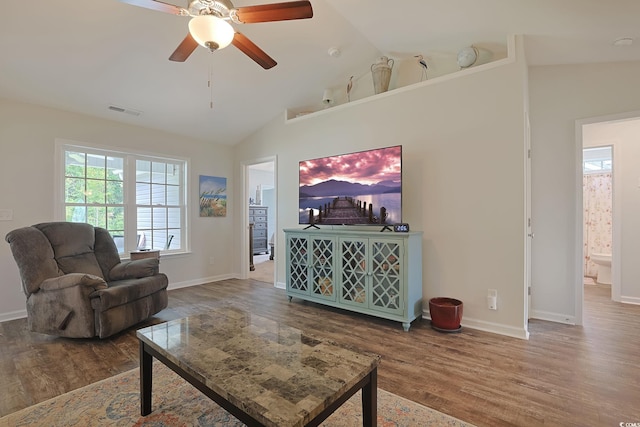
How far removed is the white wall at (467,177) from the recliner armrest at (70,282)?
10.4 feet

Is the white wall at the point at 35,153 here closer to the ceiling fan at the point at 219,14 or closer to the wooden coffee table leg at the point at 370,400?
the ceiling fan at the point at 219,14

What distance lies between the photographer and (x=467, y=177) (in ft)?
10.0

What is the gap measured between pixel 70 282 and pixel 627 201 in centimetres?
638

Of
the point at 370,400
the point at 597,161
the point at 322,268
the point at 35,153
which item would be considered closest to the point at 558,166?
the point at 322,268

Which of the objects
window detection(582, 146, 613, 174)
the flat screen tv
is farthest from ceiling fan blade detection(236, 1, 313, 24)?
window detection(582, 146, 613, 174)

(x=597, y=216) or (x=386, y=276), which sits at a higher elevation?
(x=597, y=216)

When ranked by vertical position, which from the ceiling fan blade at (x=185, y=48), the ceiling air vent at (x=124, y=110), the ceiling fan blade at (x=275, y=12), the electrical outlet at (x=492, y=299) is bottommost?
the electrical outlet at (x=492, y=299)

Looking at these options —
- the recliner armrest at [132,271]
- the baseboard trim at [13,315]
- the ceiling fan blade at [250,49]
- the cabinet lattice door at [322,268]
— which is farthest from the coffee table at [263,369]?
the baseboard trim at [13,315]

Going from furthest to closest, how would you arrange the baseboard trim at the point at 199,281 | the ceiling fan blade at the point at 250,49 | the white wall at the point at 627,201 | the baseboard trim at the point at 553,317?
the baseboard trim at the point at 199,281 < the white wall at the point at 627,201 < the baseboard trim at the point at 553,317 < the ceiling fan blade at the point at 250,49

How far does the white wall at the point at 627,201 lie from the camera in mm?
3771

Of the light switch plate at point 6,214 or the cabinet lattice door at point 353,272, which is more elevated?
the light switch plate at point 6,214

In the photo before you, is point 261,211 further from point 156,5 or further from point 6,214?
point 156,5

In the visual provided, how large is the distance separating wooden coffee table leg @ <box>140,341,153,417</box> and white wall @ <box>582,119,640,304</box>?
17.0 ft

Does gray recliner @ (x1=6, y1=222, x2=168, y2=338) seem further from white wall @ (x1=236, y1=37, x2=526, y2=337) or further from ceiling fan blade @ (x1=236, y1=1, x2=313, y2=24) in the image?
white wall @ (x1=236, y1=37, x2=526, y2=337)
